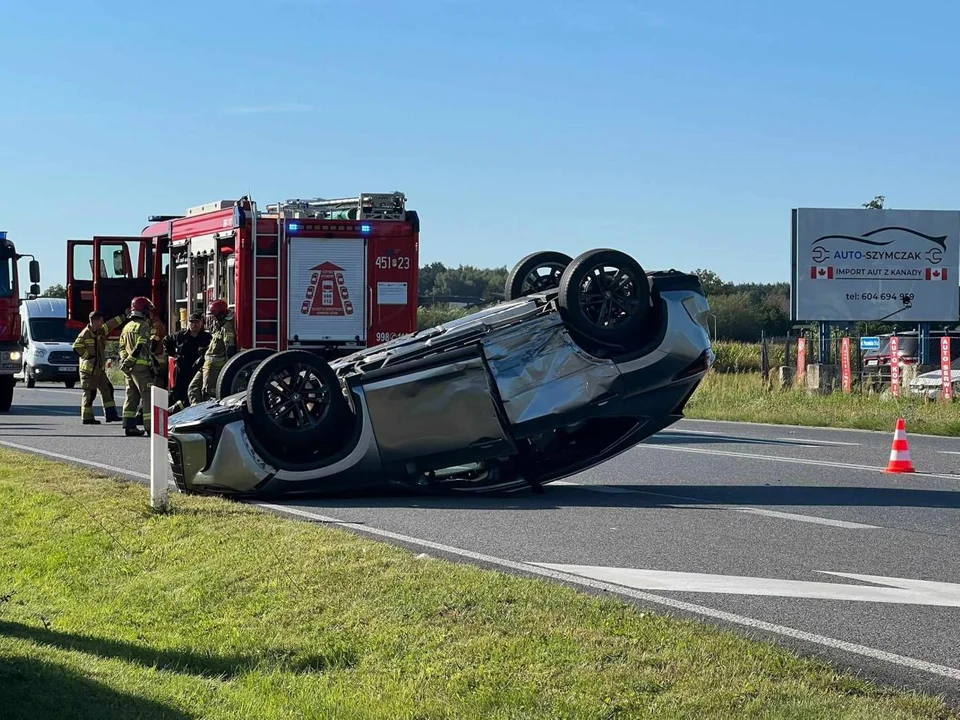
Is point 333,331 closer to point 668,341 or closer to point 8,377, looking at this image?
point 8,377

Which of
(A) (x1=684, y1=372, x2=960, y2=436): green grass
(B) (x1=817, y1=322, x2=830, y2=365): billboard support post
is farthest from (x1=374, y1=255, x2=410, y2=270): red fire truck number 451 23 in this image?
(B) (x1=817, y1=322, x2=830, y2=365): billboard support post

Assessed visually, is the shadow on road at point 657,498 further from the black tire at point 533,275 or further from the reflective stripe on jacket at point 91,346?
the reflective stripe on jacket at point 91,346

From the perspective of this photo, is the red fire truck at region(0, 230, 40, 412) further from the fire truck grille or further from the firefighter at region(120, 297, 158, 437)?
the fire truck grille

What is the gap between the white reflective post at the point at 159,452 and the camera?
32.8ft

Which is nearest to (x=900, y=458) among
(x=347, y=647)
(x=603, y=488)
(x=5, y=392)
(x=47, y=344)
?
(x=603, y=488)

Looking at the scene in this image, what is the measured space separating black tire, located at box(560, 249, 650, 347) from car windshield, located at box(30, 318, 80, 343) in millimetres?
27264

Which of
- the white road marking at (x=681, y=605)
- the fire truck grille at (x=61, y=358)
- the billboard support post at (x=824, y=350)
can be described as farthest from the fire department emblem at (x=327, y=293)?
the fire truck grille at (x=61, y=358)

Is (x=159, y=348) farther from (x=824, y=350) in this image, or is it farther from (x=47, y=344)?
(x=824, y=350)

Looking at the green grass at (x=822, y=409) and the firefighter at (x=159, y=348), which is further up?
the firefighter at (x=159, y=348)

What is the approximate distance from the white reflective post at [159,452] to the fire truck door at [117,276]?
40.8 feet

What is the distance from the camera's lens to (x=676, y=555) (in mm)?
8258

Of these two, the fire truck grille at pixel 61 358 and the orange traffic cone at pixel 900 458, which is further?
the fire truck grille at pixel 61 358

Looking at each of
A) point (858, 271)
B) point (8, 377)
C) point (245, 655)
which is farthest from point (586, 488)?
point (858, 271)

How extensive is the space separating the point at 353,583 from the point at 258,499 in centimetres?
402
